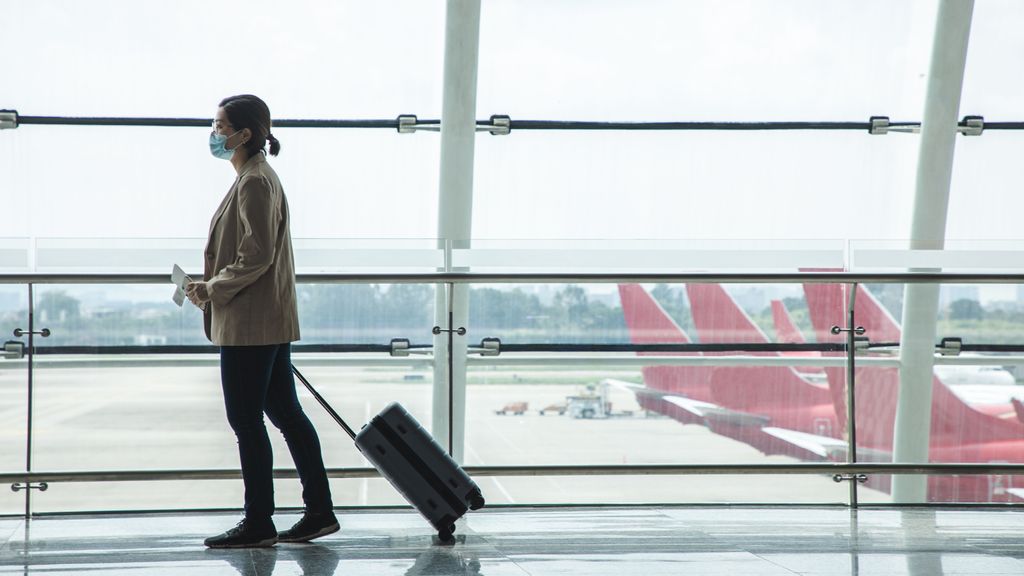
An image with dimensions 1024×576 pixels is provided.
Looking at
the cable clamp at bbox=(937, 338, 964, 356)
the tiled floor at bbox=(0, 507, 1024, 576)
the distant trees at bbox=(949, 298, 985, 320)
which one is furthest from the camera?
the distant trees at bbox=(949, 298, 985, 320)

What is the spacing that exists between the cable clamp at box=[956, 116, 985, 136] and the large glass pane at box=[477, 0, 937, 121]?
250 millimetres

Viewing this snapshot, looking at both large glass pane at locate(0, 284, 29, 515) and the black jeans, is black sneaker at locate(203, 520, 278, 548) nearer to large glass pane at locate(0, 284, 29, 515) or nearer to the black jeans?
Result: the black jeans

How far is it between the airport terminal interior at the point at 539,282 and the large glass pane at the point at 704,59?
2cm

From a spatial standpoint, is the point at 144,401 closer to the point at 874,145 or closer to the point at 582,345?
the point at 582,345

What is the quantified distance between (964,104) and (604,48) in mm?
2001

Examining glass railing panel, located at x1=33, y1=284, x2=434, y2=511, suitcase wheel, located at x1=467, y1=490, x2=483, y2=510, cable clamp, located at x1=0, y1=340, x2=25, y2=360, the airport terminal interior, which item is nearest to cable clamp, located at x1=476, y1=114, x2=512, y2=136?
the airport terminal interior

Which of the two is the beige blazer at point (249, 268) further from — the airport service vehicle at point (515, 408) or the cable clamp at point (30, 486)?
the airport service vehicle at point (515, 408)

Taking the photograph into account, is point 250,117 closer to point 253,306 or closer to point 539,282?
point 253,306

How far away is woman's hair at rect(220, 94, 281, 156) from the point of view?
2.64 m

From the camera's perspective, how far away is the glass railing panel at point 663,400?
3.48m

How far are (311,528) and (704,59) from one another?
3806 millimetres

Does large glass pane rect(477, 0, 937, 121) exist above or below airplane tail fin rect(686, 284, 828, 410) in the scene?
above

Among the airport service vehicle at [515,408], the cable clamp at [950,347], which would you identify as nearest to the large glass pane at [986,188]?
the cable clamp at [950,347]

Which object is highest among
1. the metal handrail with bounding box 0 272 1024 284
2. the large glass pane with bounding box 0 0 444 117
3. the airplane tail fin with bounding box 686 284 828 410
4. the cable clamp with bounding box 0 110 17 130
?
the large glass pane with bounding box 0 0 444 117
